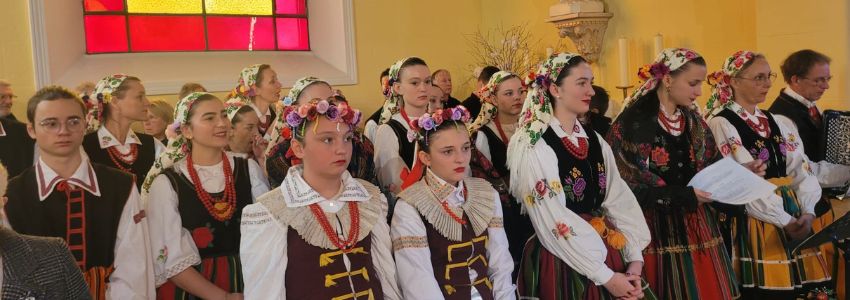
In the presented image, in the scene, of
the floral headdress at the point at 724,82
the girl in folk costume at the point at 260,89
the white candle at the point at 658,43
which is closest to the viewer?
the floral headdress at the point at 724,82

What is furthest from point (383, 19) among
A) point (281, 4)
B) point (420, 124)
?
point (420, 124)

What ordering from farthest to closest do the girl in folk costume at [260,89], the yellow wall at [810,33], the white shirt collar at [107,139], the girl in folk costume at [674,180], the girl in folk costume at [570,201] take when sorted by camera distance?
1. the girl in folk costume at [260,89]
2. the yellow wall at [810,33]
3. the white shirt collar at [107,139]
4. the girl in folk costume at [674,180]
5. the girl in folk costume at [570,201]

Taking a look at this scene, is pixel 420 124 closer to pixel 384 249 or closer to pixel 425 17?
pixel 384 249

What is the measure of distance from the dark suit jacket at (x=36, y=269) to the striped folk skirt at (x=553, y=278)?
1894 mm

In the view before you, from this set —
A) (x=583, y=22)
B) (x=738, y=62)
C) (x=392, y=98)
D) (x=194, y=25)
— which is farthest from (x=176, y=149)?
(x=194, y=25)

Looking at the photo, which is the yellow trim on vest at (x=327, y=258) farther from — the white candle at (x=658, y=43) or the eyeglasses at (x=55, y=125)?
the white candle at (x=658, y=43)

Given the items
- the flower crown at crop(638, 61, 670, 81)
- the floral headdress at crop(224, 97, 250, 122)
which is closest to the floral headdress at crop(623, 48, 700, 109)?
the flower crown at crop(638, 61, 670, 81)

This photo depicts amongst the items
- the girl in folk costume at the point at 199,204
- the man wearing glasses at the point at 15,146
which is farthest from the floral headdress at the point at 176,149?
the man wearing glasses at the point at 15,146

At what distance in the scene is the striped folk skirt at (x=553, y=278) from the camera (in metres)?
3.38

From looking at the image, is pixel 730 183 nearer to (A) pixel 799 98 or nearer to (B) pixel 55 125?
(A) pixel 799 98

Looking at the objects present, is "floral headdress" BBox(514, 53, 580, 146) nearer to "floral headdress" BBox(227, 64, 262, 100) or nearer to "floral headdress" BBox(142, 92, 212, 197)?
"floral headdress" BBox(142, 92, 212, 197)

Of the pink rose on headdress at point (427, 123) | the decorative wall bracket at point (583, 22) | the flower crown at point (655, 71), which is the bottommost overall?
the pink rose on headdress at point (427, 123)

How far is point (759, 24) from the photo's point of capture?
18.3 ft

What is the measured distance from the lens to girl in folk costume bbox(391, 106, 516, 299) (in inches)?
116
